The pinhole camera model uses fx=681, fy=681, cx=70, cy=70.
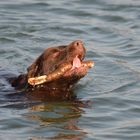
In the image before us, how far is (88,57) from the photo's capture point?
42.0ft

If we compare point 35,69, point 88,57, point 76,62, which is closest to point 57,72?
point 76,62

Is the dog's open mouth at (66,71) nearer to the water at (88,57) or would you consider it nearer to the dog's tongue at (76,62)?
the dog's tongue at (76,62)

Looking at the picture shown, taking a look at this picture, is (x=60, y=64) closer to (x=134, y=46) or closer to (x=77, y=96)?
(x=77, y=96)

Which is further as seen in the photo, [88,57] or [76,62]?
[88,57]

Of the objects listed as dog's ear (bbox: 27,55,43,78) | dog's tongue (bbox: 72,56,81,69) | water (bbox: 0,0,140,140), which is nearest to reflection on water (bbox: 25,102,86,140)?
water (bbox: 0,0,140,140)

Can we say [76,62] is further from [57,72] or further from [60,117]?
[60,117]

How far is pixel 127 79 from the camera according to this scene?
37.4 ft

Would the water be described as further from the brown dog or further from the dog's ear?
the dog's ear

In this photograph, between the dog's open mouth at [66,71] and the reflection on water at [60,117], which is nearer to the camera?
the reflection on water at [60,117]

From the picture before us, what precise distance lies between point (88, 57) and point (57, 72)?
283 cm

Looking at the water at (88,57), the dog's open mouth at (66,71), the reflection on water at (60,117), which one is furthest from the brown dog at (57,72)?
the reflection on water at (60,117)

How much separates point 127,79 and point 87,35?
2.96 metres

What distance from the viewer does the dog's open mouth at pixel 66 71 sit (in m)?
9.81

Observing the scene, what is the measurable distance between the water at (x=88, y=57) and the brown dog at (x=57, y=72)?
29 centimetres
